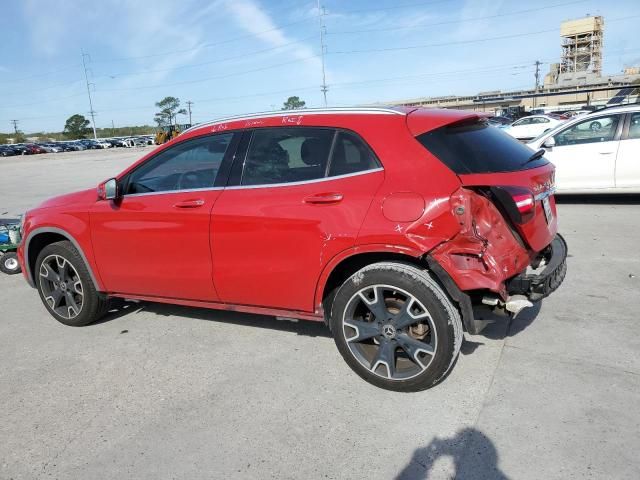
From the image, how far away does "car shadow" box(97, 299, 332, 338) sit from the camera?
4339 mm

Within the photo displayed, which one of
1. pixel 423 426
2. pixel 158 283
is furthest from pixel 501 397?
pixel 158 283

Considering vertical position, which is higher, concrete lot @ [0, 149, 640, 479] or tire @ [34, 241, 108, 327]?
tire @ [34, 241, 108, 327]

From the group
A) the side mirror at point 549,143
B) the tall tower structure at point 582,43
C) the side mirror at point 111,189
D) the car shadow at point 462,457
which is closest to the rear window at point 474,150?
the car shadow at point 462,457

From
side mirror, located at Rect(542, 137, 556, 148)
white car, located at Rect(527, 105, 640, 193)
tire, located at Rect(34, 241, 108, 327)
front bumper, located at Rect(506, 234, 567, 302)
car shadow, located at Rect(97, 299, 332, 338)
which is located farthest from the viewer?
white car, located at Rect(527, 105, 640, 193)

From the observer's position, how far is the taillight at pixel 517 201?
3.05 meters

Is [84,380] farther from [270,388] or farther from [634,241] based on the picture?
[634,241]

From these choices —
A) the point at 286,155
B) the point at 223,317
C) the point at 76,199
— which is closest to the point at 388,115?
the point at 286,155

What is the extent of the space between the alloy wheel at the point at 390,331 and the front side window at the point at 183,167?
1470mm

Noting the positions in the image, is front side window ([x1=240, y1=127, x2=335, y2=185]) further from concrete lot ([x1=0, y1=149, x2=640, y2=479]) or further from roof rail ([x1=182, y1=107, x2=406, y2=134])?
concrete lot ([x1=0, y1=149, x2=640, y2=479])

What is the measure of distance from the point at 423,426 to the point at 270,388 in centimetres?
105

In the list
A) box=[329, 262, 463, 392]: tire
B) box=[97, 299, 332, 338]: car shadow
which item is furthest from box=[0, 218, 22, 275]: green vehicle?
box=[329, 262, 463, 392]: tire

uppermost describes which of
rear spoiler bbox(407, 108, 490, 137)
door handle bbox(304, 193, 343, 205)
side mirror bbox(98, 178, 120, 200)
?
rear spoiler bbox(407, 108, 490, 137)

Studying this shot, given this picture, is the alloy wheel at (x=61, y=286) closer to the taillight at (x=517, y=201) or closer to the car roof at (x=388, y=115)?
the car roof at (x=388, y=115)

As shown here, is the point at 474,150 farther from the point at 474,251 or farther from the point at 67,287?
the point at 67,287
